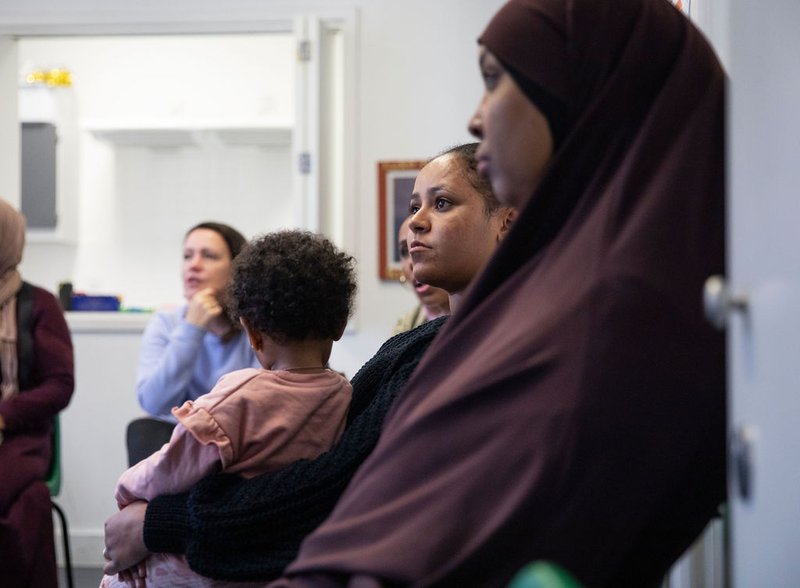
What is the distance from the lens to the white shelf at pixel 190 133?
607 cm

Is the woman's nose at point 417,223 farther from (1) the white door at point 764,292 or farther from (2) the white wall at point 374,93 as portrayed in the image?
(2) the white wall at point 374,93

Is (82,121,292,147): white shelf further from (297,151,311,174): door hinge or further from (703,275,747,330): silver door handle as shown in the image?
(703,275,747,330): silver door handle

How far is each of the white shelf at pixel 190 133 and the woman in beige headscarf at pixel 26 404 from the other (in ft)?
10.2

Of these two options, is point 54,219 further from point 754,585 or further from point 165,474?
point 754,585

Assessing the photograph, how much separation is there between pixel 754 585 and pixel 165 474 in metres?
0.83

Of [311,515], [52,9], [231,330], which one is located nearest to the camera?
[311,515]

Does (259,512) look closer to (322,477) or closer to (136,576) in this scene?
(322,477)

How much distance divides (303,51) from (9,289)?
5.52 ft

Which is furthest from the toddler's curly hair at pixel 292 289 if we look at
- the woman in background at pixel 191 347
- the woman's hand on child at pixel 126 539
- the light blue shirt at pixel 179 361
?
the light blue shirt at pixel 179 361

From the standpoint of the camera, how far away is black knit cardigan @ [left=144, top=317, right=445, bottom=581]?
1341 millimetres

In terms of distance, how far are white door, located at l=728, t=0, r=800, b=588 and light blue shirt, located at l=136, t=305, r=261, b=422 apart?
7.19 ft

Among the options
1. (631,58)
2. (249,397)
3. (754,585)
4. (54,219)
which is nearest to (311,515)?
(249,397)

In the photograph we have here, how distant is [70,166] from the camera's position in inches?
238

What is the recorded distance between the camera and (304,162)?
13.5ft
